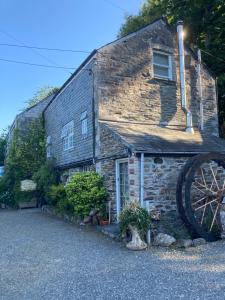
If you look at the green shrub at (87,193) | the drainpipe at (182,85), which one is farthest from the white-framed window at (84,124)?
the drainpipe at (182,85)

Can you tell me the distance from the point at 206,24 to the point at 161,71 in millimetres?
6668

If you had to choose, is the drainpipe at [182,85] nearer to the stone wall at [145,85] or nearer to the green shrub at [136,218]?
the stone wall at [145,85]

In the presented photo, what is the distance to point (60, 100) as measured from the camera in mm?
16531

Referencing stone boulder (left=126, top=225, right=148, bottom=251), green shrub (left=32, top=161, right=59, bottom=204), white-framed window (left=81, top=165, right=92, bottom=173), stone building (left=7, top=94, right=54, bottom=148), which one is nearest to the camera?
stone boulder (left=126, top=225, right=148, bottom=251)

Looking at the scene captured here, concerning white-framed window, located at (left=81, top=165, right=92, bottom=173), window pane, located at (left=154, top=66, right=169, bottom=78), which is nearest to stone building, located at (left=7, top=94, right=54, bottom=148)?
white-framed window, located at (left=81, top=165, right=92, bottom=173)

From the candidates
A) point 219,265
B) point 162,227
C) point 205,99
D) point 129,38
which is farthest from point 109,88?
point 219,265

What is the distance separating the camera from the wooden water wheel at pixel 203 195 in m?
8.32

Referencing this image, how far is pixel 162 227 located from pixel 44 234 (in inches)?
147

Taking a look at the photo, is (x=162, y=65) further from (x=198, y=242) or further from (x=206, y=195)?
(x=198, y=242)

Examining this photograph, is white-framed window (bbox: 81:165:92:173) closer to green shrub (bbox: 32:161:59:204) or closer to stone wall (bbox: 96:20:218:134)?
stone wall (bbox: 96:20:218:134)

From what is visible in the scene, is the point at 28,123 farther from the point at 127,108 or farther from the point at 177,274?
the point at 177,274

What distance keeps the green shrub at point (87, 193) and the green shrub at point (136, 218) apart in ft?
8.81

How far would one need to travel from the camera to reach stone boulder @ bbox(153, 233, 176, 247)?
7.71 metres

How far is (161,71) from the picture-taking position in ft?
43.9
